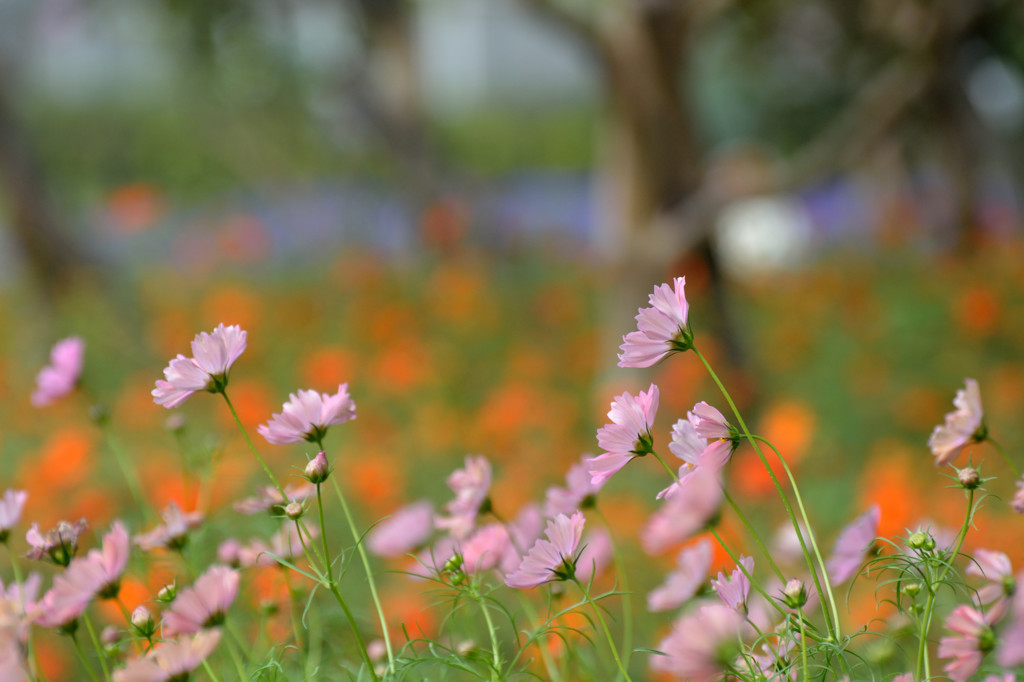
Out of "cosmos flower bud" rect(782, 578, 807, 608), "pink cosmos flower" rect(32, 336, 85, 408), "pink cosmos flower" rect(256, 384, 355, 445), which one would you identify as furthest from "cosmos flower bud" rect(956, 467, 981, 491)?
"pink cosmos flower" rect(32, 336, 85, 408)

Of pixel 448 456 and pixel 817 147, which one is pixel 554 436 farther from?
pixel 817 147

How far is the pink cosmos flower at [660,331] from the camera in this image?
548mm

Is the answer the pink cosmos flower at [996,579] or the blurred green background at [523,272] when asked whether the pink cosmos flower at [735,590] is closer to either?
the pink cosmos flower at [996,579]

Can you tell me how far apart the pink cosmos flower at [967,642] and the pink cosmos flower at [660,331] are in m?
0.20

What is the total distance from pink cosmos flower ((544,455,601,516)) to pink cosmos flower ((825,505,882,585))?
0.51ft

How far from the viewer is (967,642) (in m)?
0.51

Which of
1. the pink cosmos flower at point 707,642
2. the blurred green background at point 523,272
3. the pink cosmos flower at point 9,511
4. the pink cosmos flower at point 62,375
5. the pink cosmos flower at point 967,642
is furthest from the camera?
the blurred green background at point 523,272

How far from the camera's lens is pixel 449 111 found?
45.5ft

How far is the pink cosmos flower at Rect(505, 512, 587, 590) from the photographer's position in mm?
548

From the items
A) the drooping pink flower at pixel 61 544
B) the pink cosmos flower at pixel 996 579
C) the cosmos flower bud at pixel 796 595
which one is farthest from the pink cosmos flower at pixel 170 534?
the pink cosmos flower at pixel 996 579

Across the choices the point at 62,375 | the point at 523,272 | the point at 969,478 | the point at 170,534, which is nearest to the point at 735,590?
the point at 969,478

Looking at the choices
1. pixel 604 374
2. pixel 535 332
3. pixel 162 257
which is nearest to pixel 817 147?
pixel 604 374

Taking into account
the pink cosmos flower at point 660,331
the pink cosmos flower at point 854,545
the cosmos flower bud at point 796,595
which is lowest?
the pink cosmos flower at point 854,545

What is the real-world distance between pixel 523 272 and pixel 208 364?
14.1ft
